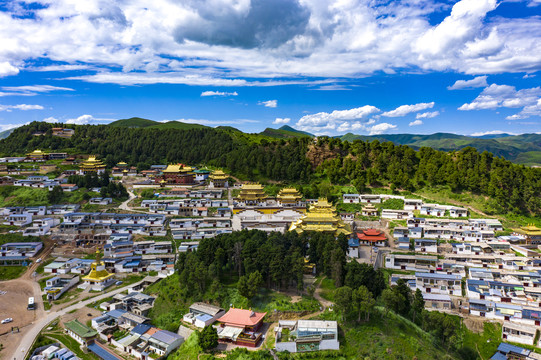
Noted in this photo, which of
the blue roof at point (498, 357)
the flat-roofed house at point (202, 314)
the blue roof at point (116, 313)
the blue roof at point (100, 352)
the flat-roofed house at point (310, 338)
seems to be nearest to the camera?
the flat-roofed house at point (310, 338)

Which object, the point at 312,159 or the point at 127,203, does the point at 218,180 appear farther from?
the point at 312,159

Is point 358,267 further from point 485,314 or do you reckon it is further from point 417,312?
point 485,314

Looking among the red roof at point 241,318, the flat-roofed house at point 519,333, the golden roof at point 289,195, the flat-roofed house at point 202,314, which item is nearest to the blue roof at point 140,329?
the flat-roofed house at point 202,314

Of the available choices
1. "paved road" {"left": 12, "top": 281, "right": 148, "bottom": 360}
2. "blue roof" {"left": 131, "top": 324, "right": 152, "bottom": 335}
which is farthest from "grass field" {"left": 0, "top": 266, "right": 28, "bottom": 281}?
"blue roof" {"left": 131, "top": 324, "right": 152, "bottom": 335}

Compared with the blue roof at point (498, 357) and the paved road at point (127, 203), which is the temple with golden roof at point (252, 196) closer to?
the paved road at point (127, 203)

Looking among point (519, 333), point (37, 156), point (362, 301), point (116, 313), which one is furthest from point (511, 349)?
point (37, 156)

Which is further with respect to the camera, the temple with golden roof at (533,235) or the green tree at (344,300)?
the temple with golden roof at (533,235)

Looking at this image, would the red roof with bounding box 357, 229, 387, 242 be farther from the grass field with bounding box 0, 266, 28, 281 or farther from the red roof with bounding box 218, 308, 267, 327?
the grass field with bounding box 0, 266, 28, 281
